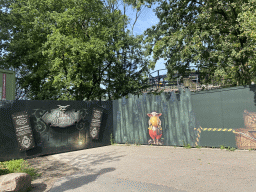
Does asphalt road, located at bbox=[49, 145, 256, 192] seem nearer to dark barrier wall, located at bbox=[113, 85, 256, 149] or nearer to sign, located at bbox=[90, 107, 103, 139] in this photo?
dark barrier wall, located at bbox=[113, 85, 256, 149]

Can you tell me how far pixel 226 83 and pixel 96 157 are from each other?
37.5 ft

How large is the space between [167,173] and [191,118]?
428 cm

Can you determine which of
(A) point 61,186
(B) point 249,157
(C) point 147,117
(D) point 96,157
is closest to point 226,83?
(C) point 147,117

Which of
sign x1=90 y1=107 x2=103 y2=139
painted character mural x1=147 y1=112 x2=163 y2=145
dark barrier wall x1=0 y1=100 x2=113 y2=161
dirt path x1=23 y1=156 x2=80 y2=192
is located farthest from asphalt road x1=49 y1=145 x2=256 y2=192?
sign x1=90 y1=107 x2=103 y2=139

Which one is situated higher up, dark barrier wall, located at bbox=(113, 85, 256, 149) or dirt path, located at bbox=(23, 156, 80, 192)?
dark barrier wall, located at bbox=(113, 85, 256, 149)

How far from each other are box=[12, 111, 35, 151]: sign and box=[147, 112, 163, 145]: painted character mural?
210 inches

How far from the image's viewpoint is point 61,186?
488 centimetres

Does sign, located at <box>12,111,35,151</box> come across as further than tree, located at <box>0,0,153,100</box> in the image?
No

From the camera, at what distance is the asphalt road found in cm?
456

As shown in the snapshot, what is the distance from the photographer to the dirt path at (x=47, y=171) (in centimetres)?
505

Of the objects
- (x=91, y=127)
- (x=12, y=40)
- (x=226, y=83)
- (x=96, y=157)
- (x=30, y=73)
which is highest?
(x=12, y=40)

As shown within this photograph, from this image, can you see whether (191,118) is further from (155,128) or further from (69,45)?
(69,45)

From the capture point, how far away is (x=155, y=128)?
10.4 metres

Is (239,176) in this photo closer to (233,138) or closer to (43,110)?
(233,138)
